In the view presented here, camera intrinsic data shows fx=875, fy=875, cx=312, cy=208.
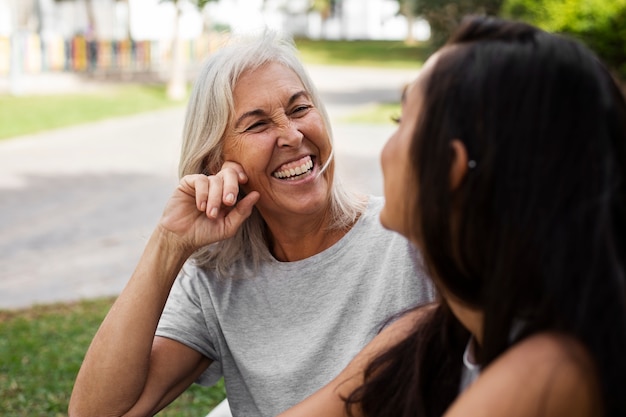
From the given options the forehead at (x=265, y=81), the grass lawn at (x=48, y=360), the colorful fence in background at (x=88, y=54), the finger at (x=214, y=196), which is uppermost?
the forehead at (x=265, y=81)

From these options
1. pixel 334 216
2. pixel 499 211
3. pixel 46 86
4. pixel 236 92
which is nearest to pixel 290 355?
pixel 334 216

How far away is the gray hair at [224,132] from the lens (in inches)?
96.4

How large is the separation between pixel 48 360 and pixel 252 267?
3.00 m

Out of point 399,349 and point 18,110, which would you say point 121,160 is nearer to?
point 18,110

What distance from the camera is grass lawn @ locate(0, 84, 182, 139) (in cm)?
1557

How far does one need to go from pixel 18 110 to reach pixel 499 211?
17340 millimetres

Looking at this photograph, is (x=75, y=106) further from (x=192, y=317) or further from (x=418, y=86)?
(x=418, y=86)

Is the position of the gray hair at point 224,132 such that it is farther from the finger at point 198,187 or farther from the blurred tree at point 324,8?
the blurred tree at point 324,8

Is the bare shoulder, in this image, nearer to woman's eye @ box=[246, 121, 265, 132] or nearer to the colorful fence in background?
woman's eye @ box=[246, 121, 265, 132]

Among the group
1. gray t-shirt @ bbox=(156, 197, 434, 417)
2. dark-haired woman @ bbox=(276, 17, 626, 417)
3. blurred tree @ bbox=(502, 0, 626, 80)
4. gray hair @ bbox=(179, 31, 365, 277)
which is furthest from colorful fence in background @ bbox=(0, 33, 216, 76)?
dark-haired woman @ bbox=(276, 17, 626, 417)

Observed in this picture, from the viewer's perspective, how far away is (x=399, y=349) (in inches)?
65.3

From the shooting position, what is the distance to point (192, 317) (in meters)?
2.42

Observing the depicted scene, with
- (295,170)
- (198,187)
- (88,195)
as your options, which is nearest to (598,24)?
(88,195)

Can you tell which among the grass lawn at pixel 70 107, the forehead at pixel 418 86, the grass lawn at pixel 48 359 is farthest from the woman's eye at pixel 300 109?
the grass lawn at pixel 70 107
